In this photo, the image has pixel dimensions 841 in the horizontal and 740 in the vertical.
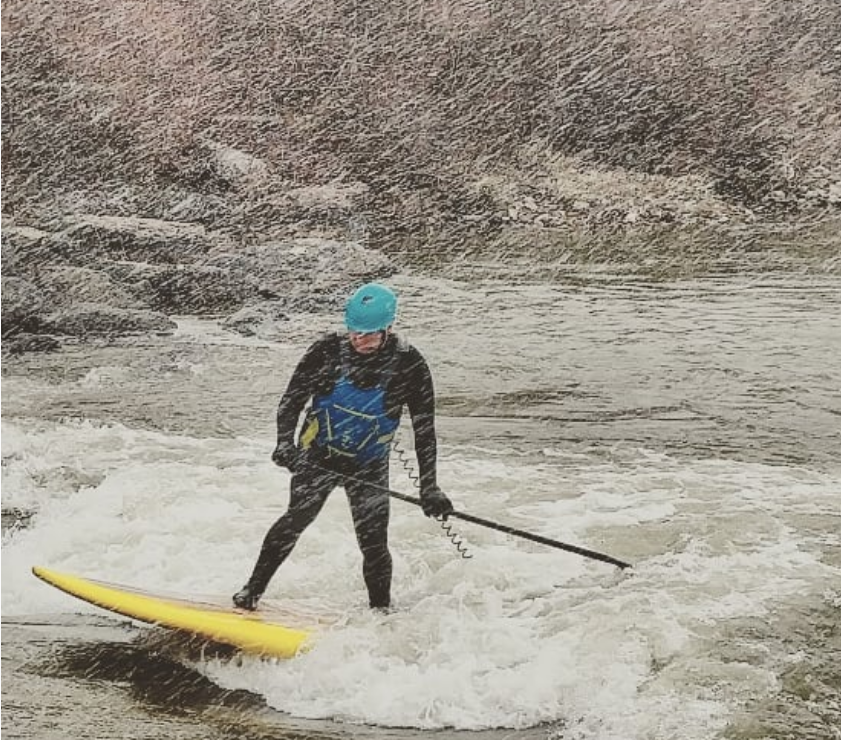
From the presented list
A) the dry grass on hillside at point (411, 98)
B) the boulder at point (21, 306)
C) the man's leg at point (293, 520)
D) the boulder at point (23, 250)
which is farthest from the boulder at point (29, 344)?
the dry grass on hillside at point (411, 98)

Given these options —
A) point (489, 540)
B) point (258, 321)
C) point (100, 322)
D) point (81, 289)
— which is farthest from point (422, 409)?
point (81, 289)

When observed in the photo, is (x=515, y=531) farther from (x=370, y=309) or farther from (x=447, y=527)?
(x=370, y=309)

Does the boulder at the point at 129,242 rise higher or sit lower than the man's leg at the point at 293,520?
higher

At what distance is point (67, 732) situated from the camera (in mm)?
2986

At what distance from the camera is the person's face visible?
140 inches

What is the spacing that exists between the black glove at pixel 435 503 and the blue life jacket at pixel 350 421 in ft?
0.86

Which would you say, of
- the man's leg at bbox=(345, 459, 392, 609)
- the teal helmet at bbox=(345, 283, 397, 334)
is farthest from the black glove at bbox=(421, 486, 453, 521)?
the teal helmet at bbox=(345, 283, 397, 334)

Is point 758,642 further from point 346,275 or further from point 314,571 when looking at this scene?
point 346,275

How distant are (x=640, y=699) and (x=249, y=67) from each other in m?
18.7

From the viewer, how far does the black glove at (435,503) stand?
12.0 feet

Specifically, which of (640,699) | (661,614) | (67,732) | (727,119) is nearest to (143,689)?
(67,732)

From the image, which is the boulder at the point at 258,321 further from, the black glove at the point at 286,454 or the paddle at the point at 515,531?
the black glove at the point at 286,454

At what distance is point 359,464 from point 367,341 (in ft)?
1.57

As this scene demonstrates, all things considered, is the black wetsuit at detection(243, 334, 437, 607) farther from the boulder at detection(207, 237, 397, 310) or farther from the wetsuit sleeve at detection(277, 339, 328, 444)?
the boulder at detection(207, 237, 397, 310)
